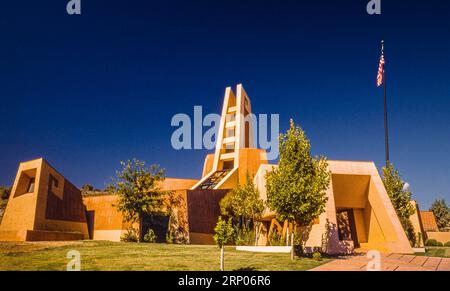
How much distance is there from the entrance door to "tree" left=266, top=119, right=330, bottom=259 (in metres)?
13.2

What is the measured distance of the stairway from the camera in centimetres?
4628

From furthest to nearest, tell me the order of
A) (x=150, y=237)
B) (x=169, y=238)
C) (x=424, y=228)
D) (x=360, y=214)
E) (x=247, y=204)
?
(x=424, y=228) < (x=169, y=238) < (x=150, y=237) < (x=360, y=214) < (x=247, y=204)

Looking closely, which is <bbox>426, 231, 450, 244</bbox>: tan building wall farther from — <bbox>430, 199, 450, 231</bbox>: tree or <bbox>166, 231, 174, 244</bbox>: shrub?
<bbox>166, 231, 174, 244</bbox>: shrub

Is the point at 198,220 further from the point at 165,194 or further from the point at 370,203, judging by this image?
the point at 370,203

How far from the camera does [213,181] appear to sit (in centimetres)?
4894

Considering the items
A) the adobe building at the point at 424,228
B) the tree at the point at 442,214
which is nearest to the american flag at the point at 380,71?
the adobe building at the point at 424,228

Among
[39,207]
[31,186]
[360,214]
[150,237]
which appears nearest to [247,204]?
[360,214]

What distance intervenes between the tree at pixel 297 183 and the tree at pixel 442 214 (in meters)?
61.1

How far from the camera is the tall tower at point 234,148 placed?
50344mm

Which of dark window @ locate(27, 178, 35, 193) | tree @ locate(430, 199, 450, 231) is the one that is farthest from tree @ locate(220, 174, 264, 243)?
tree @ locate(430, 199, 450, 231)

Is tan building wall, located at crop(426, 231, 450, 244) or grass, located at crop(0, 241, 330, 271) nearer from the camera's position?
grass, located at crop(0, 241, 330, 271)

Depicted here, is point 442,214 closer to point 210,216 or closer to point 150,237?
point 210,216

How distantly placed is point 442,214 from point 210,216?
5672cm

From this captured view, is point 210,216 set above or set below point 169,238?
above
